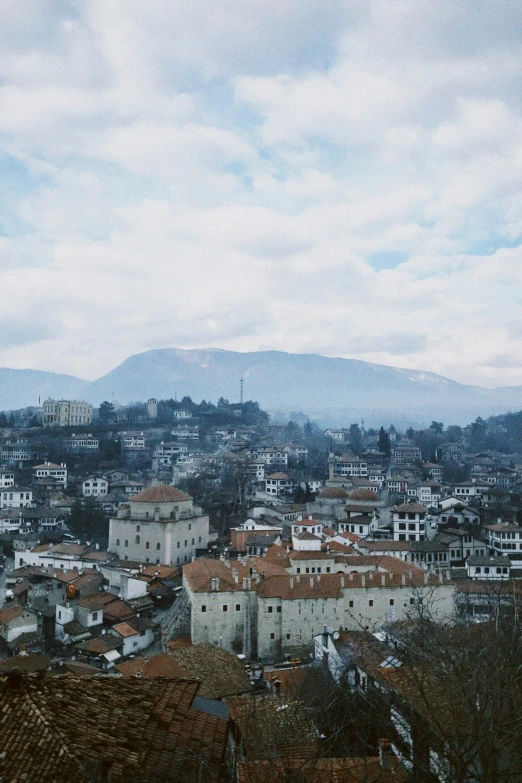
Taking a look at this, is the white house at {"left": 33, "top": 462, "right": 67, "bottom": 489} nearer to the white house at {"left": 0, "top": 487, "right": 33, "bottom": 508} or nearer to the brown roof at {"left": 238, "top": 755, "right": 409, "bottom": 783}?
the white house at {"left": 0, "top": 487, "right": 33, "bottom": 508}

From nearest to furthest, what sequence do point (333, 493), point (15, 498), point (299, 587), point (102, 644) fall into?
point (102, 644) < point (299, 587) < point (333, 493) < point (15, 498)

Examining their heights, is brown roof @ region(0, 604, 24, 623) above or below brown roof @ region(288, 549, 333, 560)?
below

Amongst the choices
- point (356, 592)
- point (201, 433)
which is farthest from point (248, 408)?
point (356, 592)

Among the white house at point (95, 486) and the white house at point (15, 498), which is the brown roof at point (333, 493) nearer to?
the white house at point (95, 486)

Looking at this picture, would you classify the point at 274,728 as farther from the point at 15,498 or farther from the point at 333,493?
the point at 15,498

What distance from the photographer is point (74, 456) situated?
59.8m

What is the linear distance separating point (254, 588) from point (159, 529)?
13574 mm

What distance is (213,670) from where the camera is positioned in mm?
15141

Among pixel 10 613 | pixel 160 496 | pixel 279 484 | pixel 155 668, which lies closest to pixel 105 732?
pixel 155 668

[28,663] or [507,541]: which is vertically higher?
[507,541]

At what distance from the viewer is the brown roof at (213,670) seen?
13750 mm

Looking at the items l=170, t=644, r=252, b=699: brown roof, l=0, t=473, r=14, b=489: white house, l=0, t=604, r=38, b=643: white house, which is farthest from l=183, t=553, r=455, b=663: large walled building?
l=0, t=473, r=14, b=489: white house

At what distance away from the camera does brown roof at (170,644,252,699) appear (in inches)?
541

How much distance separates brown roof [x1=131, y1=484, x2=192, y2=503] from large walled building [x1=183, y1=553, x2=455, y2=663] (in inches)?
537
